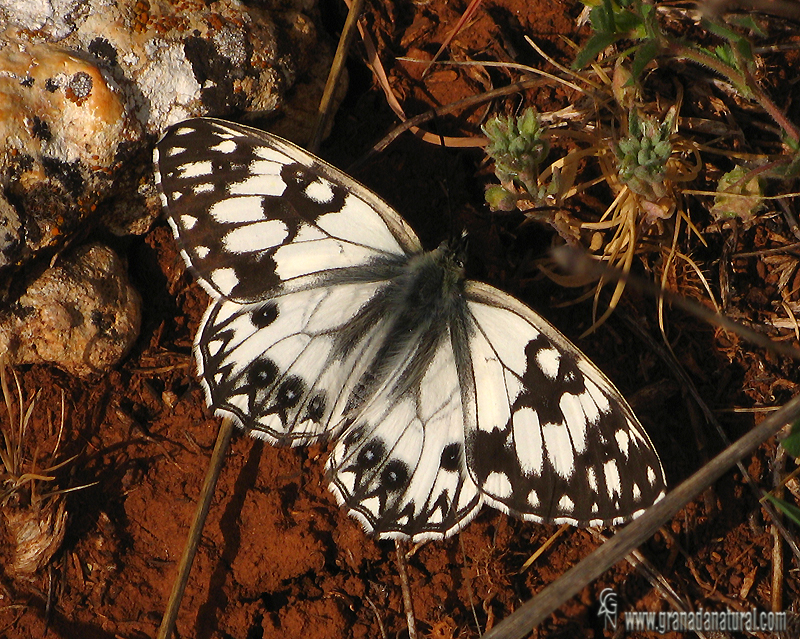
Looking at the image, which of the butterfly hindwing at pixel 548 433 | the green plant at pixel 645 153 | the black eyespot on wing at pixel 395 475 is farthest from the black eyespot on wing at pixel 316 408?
the green plant at pixel 645 153

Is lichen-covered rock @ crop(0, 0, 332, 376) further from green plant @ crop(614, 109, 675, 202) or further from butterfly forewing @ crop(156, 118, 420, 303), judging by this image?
green plant @ crop(614, 109, 675, 202)

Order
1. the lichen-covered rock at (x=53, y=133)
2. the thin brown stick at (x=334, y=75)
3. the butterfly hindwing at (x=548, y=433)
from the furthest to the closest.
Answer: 1. the thin brown stick at (x=334, y=75)
2. the lichen-covered rock at (x=53, y=133)
3. the butterfly hindwing at (x=548, y=433)

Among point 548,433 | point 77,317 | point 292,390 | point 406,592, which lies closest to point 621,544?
point 548,433

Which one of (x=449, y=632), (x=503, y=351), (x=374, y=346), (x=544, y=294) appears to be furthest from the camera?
(x=544, y=294)

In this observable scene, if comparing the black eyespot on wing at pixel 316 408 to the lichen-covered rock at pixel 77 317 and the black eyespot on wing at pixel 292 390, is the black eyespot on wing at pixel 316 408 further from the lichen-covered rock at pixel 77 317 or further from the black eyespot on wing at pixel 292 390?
the lichen-covered rock at pixel 77 317

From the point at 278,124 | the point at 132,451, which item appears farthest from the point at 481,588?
the point at 278,124

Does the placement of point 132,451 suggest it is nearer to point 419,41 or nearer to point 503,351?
point 503,351

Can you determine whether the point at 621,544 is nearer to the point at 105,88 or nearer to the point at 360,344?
the point at 360,344

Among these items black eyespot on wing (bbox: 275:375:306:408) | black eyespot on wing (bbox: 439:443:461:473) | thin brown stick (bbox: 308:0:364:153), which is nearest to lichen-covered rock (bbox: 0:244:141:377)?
black eyespot on wing (bbox: 275:375:306:408)
